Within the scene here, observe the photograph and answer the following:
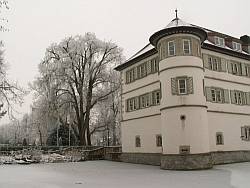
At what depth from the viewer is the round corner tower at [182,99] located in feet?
78.7

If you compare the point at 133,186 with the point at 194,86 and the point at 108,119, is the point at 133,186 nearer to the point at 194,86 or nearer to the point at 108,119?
the point at 194,86

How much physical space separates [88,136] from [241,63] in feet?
75.9

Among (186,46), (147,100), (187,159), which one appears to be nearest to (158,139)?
(147,100)

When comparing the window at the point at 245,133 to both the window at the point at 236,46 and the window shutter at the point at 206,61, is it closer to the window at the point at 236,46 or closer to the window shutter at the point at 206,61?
the window shutter at the point at 206,61

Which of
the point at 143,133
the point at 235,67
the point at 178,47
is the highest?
the point at 178,47

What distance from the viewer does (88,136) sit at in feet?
149

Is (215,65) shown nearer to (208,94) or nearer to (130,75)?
(208,94)

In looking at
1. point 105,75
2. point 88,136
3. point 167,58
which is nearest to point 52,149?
point 88,136

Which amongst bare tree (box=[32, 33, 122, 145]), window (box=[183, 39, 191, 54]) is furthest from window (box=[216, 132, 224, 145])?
bare tree (box=[32, 33, 122, 145])

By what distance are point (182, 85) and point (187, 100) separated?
1.32 metres

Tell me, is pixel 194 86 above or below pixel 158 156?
above

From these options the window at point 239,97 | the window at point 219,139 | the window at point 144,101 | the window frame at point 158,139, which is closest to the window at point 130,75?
the window at point 144,101

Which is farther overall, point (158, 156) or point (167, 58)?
point (158, 156)

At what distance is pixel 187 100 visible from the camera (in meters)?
24.8
